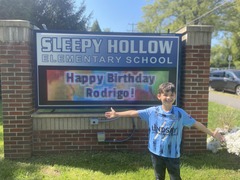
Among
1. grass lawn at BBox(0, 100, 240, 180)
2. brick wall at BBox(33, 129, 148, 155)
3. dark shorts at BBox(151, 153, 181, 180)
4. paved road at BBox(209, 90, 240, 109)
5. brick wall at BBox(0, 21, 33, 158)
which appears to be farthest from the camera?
paved road at BBox(209, 90, 240, 109)

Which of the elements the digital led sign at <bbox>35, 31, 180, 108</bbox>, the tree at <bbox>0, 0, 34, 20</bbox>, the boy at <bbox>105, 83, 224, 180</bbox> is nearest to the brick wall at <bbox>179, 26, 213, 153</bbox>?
the digital led sign at <bbox>35, 31, 180, 108</bbox>

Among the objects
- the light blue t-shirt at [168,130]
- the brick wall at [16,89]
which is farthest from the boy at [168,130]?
the brick wall at [16,89]

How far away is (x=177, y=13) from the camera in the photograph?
30.3 m

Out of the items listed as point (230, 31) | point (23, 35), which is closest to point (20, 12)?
point (23, 35)

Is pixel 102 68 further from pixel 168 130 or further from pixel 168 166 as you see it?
pixel 168 166

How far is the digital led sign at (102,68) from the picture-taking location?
462cm

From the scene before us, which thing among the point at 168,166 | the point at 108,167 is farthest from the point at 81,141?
the point at 168,166

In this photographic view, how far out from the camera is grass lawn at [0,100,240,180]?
3963mm

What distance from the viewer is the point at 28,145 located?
4586 mm

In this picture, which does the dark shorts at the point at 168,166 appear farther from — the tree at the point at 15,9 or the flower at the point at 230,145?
the tree at the point at 15,9

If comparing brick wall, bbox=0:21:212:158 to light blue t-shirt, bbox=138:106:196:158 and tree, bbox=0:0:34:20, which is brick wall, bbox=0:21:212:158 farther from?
tree, bbox=0:0:34:20

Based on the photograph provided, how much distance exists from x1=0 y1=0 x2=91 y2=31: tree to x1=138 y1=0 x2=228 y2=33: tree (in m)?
12.3

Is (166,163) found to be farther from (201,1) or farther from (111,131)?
(201,1)

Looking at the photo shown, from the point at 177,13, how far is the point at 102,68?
90.9 feet
